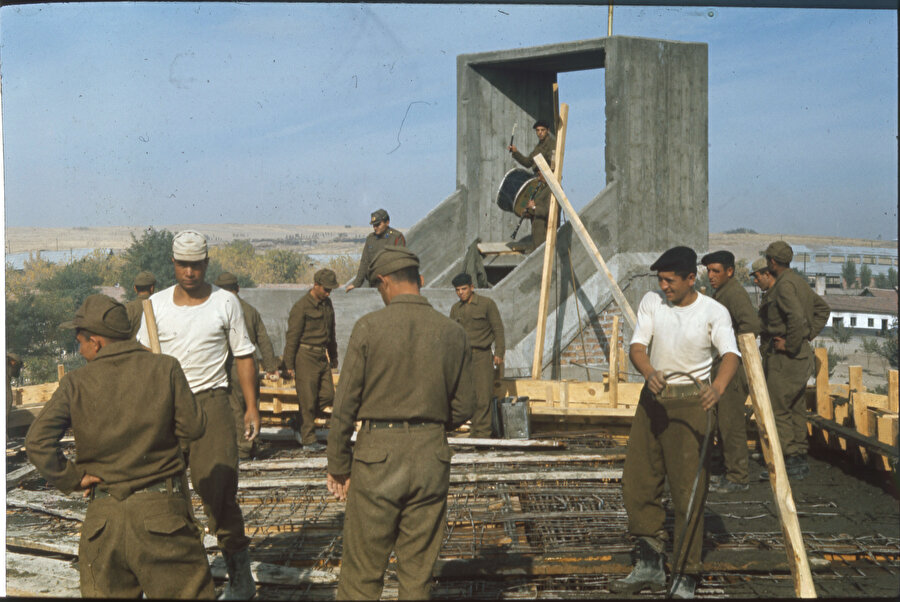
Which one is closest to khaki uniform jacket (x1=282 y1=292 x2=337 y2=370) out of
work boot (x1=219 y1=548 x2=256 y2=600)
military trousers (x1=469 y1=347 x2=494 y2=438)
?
military trousers (x1=469 y1=347 x2=494 y2=438)

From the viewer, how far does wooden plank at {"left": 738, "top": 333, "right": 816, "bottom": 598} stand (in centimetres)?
480

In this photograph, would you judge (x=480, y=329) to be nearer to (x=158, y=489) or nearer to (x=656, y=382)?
(x=656, y=382)

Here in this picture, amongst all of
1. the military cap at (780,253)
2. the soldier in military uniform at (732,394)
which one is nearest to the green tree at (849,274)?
the military cap at (780,253)

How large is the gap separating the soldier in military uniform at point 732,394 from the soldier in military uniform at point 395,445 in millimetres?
4118

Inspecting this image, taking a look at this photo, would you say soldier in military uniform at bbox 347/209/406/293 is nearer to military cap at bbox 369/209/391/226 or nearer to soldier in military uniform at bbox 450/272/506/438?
military cap at bbox 369/209/391/226

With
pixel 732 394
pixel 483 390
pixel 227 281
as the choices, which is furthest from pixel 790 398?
pixel 227 281

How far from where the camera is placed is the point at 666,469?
5555 mm

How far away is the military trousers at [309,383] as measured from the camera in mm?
9828

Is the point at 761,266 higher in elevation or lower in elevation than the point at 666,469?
higher

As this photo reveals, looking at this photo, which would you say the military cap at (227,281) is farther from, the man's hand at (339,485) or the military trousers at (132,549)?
the military trousers at (132,549)

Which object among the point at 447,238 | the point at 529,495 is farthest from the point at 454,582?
the point at 447,238

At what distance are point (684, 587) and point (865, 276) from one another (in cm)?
4811

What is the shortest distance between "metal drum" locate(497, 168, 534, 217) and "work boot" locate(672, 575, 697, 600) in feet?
30.3

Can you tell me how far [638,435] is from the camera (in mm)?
5625
